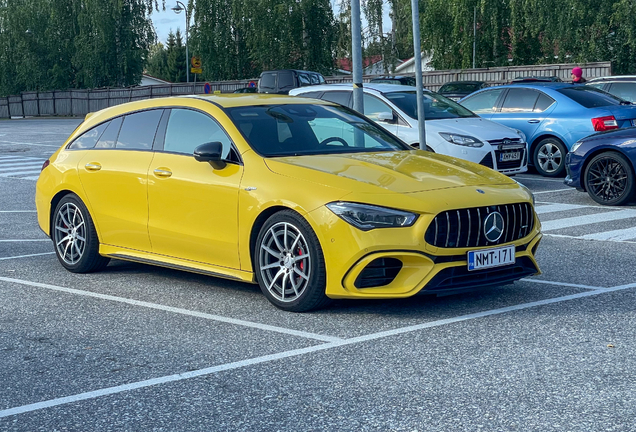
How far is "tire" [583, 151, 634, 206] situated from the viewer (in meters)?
12.1

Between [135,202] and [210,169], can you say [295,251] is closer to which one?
[210,169]

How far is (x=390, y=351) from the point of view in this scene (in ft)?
17.6

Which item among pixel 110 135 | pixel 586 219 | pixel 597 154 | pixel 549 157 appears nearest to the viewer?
pixel 110 135

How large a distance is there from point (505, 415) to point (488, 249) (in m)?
2.20

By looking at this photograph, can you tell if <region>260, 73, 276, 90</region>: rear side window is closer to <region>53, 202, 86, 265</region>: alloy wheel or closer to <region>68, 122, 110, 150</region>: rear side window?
<region>68, 122, 110, 150</region>: rear side window

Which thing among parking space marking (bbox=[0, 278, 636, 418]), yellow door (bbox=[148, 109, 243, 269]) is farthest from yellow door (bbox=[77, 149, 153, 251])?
parking space marking (bbox=[0, 278, 636, 418])

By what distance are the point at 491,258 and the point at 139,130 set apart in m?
3.31

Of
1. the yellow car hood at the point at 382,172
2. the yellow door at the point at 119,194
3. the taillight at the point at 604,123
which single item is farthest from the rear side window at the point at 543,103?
the yellow door at the point at 119,194

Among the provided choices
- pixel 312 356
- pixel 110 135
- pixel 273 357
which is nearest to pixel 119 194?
pixel 110 135

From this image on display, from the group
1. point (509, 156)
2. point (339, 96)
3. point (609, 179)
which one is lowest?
point (609, 179)

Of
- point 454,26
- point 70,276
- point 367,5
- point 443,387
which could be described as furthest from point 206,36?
point 443,387

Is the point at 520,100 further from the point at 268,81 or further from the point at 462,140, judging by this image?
the point at 268,81

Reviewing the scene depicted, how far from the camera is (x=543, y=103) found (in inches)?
655

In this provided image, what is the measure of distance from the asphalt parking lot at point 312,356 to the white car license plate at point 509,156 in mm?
6405
